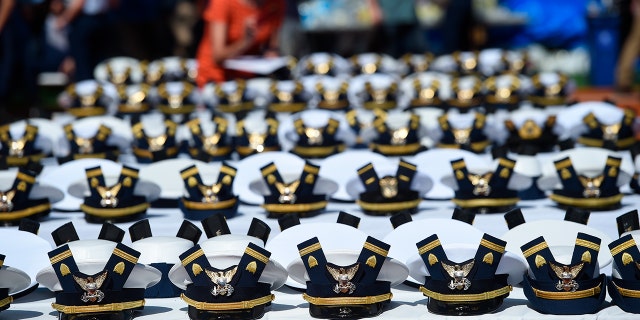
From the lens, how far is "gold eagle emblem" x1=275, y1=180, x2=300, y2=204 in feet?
12.4

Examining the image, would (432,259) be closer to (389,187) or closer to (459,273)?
(459,273)

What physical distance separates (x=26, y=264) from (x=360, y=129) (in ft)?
7.71

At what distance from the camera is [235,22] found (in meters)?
6.75

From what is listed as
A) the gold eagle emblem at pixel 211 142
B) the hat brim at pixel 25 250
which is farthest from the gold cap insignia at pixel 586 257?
the gold eagle emblem at pixel 211 142

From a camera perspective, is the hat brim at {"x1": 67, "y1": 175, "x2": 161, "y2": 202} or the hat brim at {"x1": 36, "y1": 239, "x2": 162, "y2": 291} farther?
the hat brim at {"x1": 67, "y1": 175, "x2": 161, "y2": 202}

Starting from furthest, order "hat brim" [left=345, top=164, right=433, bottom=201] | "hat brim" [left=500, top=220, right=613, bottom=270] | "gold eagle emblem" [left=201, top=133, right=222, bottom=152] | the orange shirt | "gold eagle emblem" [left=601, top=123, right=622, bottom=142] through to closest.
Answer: the orange shirt, "gold eagle emblem" [left=201, top=133, right=222, bottom=152], "gold eagle emblem" [left=601, top=123, right=622, bottom=142], "hat brim" [left=345, top=164, right=433, bottom=201], "hat brim" [left=500, top=220, right=613, bottom=270]

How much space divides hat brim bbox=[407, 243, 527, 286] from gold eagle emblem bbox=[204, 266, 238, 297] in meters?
0.42

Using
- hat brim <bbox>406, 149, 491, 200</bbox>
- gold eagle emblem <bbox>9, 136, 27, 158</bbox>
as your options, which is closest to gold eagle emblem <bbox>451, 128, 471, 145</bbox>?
hat brim <bbox>406, 149, 491, 200</bbox>

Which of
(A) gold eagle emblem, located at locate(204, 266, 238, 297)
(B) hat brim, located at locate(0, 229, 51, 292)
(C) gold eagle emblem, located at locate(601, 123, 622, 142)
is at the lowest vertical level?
(A) gold eagle emblem, located at locate(204, 266, 238, 297)

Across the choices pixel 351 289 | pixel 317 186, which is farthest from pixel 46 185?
pixel 351 289

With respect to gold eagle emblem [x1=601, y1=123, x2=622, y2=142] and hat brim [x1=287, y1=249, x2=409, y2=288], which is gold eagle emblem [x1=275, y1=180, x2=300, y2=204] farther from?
gold eagle emblem [x1=601, y1=123, x2=622, y2=142]

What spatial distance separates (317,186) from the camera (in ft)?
12.6

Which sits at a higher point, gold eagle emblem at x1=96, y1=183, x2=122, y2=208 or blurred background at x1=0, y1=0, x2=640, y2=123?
blurred background at x1=0, y1=0, x2=640, y2=123

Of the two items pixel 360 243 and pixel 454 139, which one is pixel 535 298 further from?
pixel 454 139
